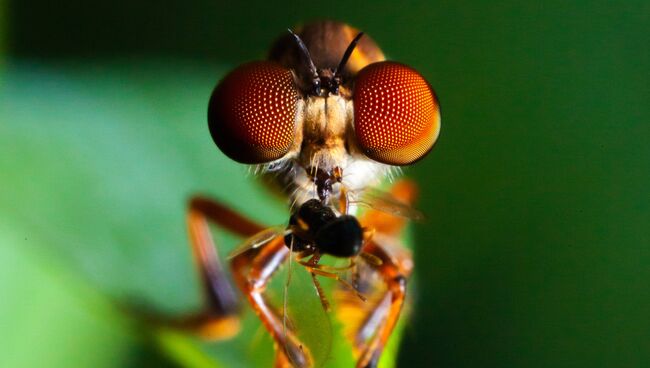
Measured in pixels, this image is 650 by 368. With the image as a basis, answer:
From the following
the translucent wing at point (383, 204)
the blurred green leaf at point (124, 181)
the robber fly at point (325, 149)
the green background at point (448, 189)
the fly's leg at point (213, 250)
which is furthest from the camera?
the fly's leg at point (213, 250)

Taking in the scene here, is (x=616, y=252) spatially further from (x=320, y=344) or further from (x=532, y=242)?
(x=320, y=344)

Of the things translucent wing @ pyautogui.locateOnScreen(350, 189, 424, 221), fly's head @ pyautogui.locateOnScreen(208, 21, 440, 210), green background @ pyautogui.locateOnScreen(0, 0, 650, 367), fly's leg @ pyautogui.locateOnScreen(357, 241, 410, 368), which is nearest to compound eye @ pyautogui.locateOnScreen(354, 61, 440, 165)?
fly's head @ pyautogui.locateOnScreen(208, 21, 440, 210)

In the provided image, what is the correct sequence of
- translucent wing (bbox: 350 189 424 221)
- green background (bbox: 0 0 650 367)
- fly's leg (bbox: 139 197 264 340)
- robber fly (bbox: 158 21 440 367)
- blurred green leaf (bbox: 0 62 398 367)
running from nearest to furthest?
robber fly (bbox: 158 21 440 367) → translucent wing (bbox: 350 189 424 221) → green background (bbox: 0 0 650 367) → blurred green leaf (bbox: 0 62 398 367) → fly's leg (bbox: 139 197 264 340)

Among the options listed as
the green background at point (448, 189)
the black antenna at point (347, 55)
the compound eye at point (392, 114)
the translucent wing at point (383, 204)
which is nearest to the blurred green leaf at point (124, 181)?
the green background at point (448, 189)

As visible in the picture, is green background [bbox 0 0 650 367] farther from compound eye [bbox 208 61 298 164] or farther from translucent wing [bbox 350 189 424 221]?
compound eye [bbox 208 61 298 164]

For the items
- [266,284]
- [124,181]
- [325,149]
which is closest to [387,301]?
Answer: [266,284]

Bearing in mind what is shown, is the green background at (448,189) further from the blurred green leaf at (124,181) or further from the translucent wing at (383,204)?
the translucent wing at (383,204)

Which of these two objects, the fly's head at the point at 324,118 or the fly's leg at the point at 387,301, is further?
the fly's leg at the point at 387,301
